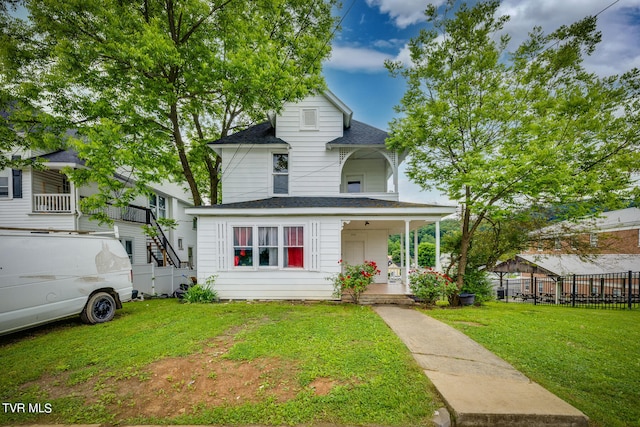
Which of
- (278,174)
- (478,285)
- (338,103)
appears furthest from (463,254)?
(278,174)

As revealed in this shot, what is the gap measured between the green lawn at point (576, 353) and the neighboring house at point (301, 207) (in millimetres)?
3448

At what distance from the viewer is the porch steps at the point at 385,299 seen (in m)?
8.51

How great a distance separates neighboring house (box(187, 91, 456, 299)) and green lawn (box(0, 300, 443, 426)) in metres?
3.03

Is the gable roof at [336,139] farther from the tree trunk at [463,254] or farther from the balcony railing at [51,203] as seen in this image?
the balcony railing at [51,203]

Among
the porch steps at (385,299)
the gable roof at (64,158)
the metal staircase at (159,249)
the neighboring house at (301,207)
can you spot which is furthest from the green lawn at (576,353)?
the gable roof at (64,158)

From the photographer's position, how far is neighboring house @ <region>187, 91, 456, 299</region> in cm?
891

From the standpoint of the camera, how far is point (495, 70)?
900cm

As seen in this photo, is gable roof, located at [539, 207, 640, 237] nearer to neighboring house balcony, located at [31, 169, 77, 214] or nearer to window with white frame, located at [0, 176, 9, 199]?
neighboring house balcony, located at [31, 169, 77, 214]

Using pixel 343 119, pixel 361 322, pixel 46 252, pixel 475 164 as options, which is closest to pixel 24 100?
pixel 46 252

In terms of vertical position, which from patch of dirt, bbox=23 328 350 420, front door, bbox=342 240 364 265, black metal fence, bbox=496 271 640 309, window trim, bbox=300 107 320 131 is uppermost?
window trim, bbox=300 107 320 131

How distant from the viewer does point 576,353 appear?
4.43 m

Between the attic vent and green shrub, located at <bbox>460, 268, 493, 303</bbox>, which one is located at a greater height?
the attic vent

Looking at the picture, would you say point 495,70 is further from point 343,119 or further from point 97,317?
point 97,317

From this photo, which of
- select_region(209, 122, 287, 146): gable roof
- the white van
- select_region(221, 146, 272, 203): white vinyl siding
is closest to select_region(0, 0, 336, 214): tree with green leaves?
select_region(209, 122, 287, 146): gable roof
